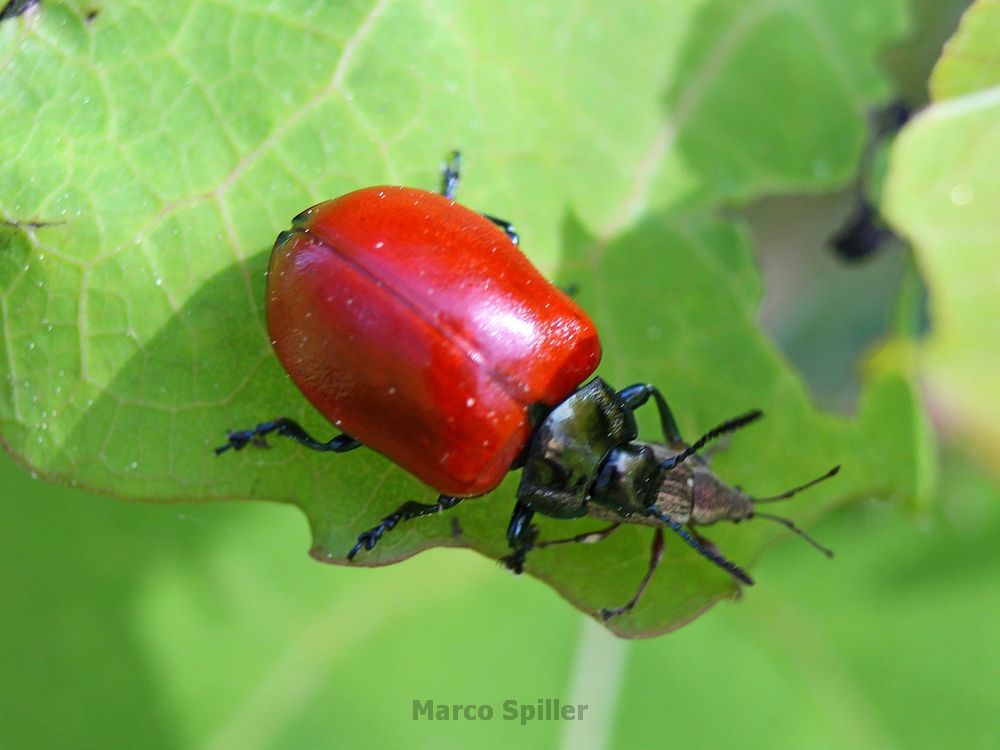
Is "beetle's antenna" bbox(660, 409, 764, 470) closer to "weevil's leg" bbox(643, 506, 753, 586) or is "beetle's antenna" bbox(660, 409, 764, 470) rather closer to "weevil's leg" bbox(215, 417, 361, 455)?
"weevil's leg" bbox(643, 506, 753, 586)

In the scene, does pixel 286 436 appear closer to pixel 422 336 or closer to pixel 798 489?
pixel 422 336

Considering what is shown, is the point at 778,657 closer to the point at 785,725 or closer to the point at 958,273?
the point at 785,725

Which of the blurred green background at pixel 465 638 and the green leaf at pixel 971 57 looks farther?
the blurred green background at pixel 465 638

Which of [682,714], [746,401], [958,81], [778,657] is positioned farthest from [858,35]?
[682,714]

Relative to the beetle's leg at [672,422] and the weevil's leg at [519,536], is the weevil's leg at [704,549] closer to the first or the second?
the beetle's leg at [672,422]

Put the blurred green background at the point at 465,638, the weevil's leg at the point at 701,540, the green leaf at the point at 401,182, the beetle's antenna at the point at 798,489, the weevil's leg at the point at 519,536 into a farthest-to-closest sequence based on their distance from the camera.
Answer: the blurred green background at the point at 465,638, the beetle's antenna at the point at 798,489, the weevil's leg at the point at 701,540, the weevil's leg at the point at 519,536, the green leaf at the point at 401,182

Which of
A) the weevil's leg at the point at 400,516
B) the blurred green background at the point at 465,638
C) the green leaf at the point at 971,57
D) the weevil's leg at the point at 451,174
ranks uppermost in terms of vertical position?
the weevil's leg at the point at 451,174

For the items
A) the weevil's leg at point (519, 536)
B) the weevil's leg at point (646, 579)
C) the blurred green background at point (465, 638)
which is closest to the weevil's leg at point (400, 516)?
the weevil's leg at point (519, 536)
